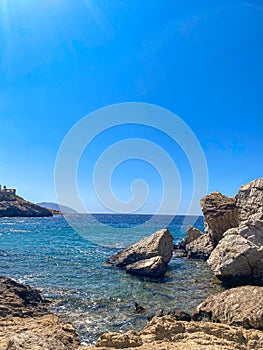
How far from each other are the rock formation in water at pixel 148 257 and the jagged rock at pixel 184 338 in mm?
14152

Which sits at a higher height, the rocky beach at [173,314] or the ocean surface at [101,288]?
the rocky beach at [173,314]

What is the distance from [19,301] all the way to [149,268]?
1170cm

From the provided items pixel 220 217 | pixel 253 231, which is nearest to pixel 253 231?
pixel 253 231

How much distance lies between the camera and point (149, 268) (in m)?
23.8

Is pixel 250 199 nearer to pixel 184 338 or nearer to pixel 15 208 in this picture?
pixel 184 338

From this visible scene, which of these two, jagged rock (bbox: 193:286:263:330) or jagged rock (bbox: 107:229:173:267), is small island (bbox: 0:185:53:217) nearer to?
jagged rock (bbox: 107:229:173:267)

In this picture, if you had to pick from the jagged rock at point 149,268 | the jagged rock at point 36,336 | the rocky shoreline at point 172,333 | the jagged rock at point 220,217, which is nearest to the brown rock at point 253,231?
the jagged rock at point 149,268

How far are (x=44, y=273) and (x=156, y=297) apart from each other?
32.4 feet

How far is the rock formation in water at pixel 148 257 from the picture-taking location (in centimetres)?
2391

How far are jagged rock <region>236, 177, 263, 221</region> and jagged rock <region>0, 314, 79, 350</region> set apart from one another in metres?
22.3

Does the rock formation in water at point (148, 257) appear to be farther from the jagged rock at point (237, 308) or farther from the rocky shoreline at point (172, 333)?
the rocky shoreline at point (172, 333)

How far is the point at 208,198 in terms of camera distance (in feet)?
123

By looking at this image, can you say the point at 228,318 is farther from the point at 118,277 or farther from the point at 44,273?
the point at 44,273

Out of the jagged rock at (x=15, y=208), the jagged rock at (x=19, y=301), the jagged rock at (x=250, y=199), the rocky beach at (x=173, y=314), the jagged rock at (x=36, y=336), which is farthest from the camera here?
the jagged rock at (x=15, y=208)
